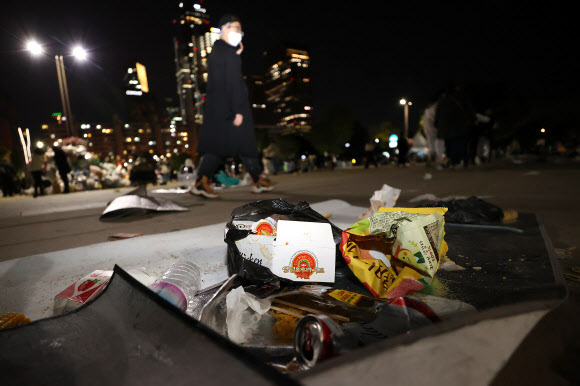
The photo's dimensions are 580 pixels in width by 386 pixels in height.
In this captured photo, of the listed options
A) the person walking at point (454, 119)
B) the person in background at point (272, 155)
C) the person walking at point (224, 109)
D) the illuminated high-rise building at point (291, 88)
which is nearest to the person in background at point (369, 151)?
the person in background at point (272, 155)

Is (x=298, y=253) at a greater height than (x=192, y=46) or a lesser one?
lesser

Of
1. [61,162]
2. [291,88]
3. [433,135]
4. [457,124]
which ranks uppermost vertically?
[291,88]

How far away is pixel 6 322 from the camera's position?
107 centimetres

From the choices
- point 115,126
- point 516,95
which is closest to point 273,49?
point 115,126

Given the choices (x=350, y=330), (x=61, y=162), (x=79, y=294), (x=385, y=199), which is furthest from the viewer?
(x=61, y=162)

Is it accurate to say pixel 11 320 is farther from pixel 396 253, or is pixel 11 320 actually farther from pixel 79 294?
pixel 396 253

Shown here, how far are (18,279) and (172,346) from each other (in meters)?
1.43

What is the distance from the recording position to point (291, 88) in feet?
381

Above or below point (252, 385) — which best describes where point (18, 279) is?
below

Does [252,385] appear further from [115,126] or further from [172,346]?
[115,126]

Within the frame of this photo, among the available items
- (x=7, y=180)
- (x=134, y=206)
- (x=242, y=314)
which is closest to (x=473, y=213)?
(x=242, y=314)

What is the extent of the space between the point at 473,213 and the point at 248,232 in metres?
1.85

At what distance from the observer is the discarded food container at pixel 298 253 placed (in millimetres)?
1332

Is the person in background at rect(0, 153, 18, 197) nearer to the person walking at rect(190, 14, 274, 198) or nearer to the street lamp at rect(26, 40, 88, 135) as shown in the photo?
the street lamp at rect(26, 40, 88, 135)
